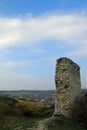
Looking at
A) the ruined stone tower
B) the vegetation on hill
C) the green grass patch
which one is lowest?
the green grass patch

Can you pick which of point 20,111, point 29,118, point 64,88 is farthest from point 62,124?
point 20,111

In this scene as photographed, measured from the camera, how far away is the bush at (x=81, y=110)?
22797mm

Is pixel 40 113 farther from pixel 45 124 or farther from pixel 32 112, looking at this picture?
pixel 45 124

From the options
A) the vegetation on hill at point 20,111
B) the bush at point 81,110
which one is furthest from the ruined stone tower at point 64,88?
the vegetation on hill at point 20,111

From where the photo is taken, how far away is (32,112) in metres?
30.2

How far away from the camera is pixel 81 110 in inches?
906

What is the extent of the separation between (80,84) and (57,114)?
15.1 ft

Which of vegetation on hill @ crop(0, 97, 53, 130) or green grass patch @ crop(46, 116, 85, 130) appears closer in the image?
green grass patch @ crop(46, 116, 85, 130)

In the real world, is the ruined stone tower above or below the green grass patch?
above

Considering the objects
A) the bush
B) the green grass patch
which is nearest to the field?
the green grass patch

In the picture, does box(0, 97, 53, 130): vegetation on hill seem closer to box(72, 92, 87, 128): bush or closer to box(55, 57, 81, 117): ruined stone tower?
box(55, 57, 81, 117): ruined stone tower

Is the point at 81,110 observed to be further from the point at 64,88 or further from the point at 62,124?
the point at 62,124

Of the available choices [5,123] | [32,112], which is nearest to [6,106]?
[32,112]

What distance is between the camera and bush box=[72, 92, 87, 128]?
22797 mm
